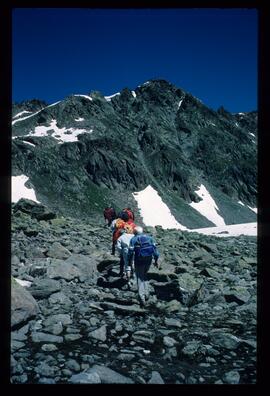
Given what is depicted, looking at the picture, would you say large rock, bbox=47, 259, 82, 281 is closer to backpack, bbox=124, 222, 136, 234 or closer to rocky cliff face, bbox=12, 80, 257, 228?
backpack, bbox=124, 222, 136, 234

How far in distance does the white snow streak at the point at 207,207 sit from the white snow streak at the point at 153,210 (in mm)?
13125

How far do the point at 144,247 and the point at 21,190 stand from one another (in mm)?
79496

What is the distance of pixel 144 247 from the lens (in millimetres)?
10867

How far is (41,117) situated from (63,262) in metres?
127

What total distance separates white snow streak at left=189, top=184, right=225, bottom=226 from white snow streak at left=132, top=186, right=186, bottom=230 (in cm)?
1313

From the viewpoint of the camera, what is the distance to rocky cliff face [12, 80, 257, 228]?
94.7 meters

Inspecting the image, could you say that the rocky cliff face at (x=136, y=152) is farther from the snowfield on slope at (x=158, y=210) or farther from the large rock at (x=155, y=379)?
the large rock at (x=155, y=379)

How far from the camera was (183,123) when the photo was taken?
150m

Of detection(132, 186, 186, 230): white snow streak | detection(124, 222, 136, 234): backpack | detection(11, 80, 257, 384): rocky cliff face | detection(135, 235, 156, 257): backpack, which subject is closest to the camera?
detection(11, 80, 257, 384): rocky cliff face

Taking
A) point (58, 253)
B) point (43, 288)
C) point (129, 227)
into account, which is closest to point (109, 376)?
point (43, 288)

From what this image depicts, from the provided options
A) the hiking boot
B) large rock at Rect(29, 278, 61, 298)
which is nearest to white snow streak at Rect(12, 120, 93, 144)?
large rock at Rect(29, 278, 61, 298)

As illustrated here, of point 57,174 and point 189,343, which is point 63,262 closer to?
point 189,343
